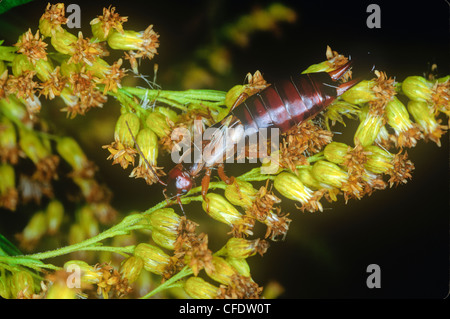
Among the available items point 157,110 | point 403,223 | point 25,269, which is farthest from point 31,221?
point 403,223

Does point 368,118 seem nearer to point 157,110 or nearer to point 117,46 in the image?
point 157,110

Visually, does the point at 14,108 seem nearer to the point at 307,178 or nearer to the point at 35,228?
the point at 35,228

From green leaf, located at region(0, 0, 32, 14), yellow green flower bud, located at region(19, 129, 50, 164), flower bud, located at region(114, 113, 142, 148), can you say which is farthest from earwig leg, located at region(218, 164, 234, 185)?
green leaf, located at region(0, 0, 32, 14)

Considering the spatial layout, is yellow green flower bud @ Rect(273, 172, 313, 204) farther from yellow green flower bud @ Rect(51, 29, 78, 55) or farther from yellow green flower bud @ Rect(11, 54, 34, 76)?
yellow green flower bud @ Rect(11, 54, 34, 76)

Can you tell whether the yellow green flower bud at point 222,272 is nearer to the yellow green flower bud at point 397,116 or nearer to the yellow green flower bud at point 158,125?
the yellow green flower bud at point 158,125

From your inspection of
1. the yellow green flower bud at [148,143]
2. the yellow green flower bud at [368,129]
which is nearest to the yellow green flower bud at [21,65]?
the yellow green flower bud at [148,143]

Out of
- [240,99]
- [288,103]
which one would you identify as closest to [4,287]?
[240,99]
